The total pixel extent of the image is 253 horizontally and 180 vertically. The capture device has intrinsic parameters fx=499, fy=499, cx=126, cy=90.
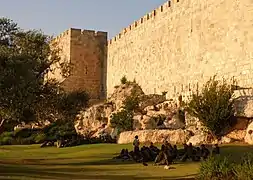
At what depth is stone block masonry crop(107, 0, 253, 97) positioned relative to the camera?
2077 centimetres

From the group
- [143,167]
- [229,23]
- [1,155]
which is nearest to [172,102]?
[229,23]

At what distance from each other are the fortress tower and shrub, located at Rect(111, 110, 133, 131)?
12234 millimetres

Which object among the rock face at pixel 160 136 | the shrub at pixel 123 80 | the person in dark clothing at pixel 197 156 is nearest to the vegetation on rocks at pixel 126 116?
the rock face at pixel 160 136

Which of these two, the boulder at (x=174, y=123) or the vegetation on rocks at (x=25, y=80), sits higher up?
the vegetation on rocks at (x=25, y=80)

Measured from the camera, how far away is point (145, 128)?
2181cm

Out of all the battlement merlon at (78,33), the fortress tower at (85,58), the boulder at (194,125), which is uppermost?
the battlement merlon at (78,33)

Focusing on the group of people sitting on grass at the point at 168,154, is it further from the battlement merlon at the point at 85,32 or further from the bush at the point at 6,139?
the battlement merlon at the point at 85,32

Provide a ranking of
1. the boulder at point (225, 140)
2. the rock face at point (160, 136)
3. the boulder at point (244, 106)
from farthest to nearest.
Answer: the rock face at point (160, 136) → the boulder at point (244, 106) → the boulder at point (225, 140)

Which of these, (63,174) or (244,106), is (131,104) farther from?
(63,174)

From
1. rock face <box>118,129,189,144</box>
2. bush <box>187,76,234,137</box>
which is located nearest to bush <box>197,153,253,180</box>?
bush <box>187,76,234,137</box>

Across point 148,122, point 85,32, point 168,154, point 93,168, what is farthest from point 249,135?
point 85,32

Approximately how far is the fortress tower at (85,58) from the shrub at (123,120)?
12234mm

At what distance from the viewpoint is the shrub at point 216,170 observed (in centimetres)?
1049

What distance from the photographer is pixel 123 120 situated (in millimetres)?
23953
